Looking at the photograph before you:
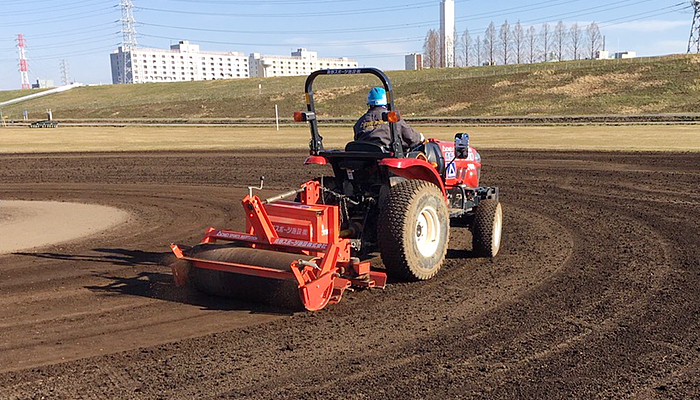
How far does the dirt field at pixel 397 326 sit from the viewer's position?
13.9 ft

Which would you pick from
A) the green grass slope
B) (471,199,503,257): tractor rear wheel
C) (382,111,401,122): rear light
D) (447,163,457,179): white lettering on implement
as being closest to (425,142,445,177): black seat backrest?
(447,163,457,179): white lettering on implement

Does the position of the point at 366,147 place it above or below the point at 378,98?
below

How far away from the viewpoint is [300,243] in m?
5.90

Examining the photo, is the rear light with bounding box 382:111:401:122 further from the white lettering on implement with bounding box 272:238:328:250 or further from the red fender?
the white lettering on implement with bounding box 272:238:328:250

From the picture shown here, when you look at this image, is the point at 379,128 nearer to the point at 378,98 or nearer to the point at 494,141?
the point at 378,98

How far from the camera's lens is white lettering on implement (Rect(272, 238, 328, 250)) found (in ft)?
19.0

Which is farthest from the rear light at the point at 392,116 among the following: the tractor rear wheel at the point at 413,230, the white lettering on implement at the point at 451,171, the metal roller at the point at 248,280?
the white lettering on implement at the point at 451,171

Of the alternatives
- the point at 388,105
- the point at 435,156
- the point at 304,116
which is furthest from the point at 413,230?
the point at 304,116

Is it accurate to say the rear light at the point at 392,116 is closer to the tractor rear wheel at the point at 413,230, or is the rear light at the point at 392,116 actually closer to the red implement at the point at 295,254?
the tractor rear wheel at the point at 413,230

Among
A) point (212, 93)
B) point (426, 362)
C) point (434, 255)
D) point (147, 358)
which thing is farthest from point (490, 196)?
point (212, 93)

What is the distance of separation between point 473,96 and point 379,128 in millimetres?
53773

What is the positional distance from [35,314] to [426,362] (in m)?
3.46

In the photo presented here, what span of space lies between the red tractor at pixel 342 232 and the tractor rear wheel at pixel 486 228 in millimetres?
11

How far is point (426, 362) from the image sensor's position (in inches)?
179
